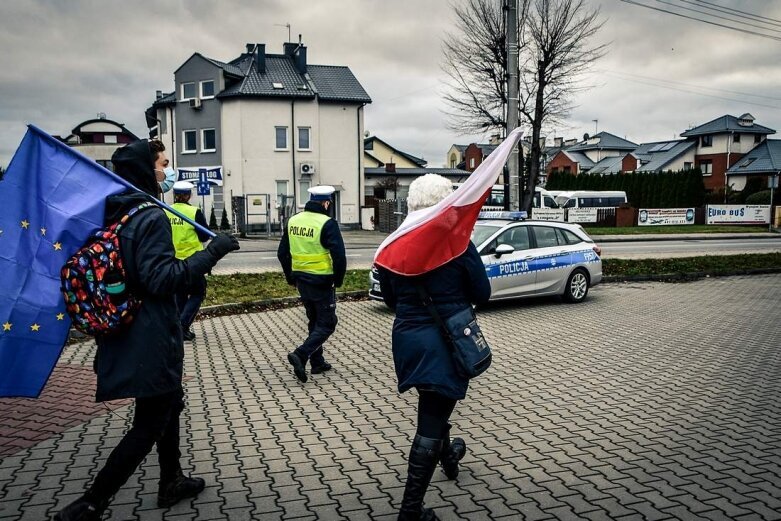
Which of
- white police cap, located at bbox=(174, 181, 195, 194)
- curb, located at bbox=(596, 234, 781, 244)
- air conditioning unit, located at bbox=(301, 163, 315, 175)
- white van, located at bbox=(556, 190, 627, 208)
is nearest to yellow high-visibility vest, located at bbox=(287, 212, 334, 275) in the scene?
white police cap, located at bbox=(174, 181, 195, 194)

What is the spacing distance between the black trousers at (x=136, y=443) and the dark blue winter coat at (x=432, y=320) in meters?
1.33

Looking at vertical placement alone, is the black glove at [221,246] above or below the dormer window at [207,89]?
below

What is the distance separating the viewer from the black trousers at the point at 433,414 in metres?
3.66

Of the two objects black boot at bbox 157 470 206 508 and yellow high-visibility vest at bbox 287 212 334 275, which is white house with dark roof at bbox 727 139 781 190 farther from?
black boot at bbox 157 470 206 508

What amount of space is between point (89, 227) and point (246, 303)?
8.44 metres

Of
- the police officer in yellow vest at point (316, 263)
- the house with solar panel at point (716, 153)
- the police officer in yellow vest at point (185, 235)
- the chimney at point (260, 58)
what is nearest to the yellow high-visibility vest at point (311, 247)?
the police officer in yellow vest at point (316, 263)

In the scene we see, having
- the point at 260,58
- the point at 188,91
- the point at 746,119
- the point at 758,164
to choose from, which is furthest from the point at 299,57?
the point at 746,119

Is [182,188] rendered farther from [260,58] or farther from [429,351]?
[260,58]

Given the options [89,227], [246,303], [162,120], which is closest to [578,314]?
[246,303]

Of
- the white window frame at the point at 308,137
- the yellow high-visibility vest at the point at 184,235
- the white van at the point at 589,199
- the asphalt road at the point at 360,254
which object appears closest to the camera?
the yellow high-visibility vest at the point at 184,235

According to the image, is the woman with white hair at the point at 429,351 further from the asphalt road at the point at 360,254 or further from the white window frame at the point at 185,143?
the white window frame at the point at 185,143

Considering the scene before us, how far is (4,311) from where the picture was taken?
11.8ft

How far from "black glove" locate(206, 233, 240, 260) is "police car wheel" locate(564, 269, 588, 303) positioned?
31.9ft

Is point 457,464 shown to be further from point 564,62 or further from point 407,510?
point 564,62
